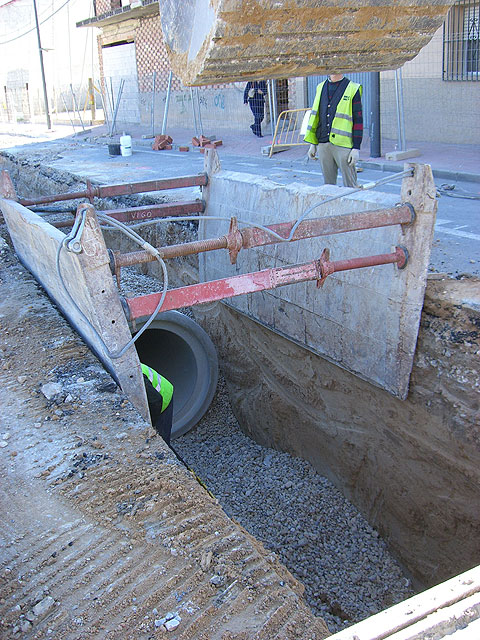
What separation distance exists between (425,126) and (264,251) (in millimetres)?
8142

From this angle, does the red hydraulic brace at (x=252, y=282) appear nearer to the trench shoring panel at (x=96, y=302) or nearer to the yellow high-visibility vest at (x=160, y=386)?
the trench shoring panel at (x=96, y=302)

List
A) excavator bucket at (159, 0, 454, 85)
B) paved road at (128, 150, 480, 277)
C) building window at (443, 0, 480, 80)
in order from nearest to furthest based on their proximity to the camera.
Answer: excavator bucket at (159, 0, 454, 85) → paved road at (128, 150, 480, 277) → building window at (443, 0, 480, 80)

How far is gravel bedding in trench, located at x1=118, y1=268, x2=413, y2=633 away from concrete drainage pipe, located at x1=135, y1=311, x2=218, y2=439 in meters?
0.29

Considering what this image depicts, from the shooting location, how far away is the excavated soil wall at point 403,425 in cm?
434

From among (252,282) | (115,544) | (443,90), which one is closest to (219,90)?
(443,90)

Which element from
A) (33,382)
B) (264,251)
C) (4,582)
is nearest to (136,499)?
(4,582)

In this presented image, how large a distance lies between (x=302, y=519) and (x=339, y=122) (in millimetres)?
4159

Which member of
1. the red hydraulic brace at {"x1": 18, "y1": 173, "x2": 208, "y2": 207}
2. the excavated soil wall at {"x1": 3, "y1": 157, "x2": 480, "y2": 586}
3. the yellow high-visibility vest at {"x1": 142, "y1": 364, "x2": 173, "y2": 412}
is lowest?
the excavated soil wall at {"x1": 3, "y1": 157, "x2": 480, "y2": 586}

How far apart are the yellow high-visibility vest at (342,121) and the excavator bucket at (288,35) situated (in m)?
2.60

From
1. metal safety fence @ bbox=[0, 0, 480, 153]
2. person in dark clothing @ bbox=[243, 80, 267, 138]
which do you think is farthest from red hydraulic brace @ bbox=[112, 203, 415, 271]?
person in dark clothing @ bbox=[243, 80, 267, 138]

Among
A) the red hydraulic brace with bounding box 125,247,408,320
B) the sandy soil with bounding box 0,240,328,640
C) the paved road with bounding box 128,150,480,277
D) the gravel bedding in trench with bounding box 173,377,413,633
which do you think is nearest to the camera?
the sandy soil with bounding box 0,240,328,640

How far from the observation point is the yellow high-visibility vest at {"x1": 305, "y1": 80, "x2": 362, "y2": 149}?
21.1ft

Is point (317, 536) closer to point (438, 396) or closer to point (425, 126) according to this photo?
point (438, 396)

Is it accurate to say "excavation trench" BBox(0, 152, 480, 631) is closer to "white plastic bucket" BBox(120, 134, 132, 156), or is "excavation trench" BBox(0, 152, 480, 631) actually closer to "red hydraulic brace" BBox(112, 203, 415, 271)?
"red hydraulic brace" BBox(112, 203, 415, 271)
